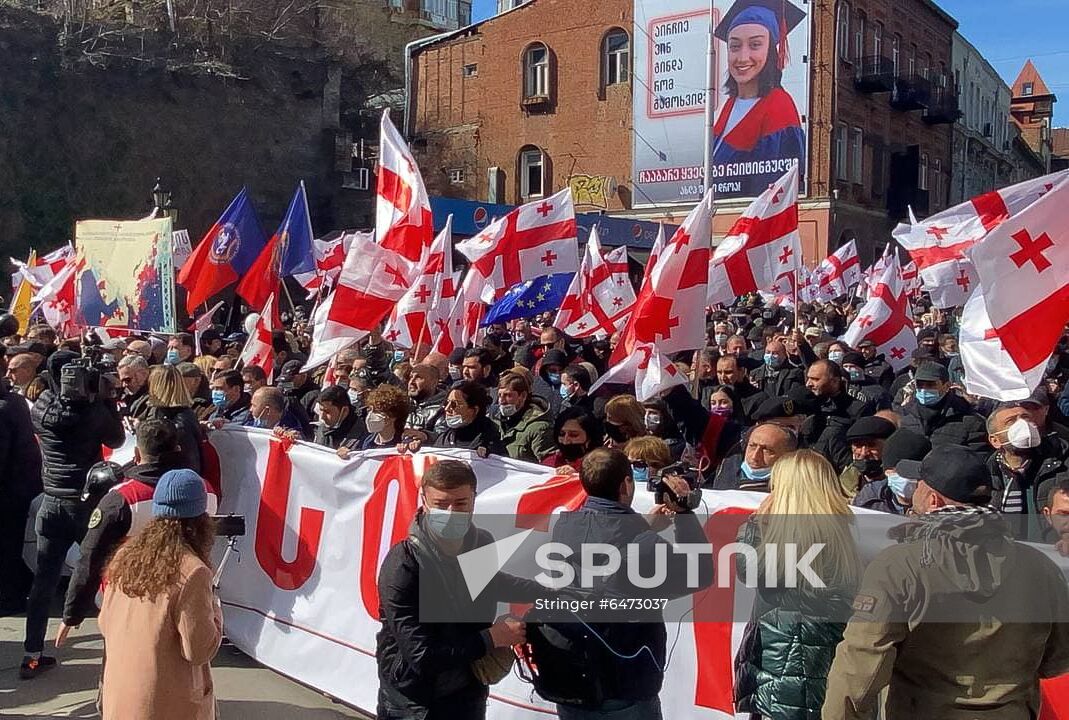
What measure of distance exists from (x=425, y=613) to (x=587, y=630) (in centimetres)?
50

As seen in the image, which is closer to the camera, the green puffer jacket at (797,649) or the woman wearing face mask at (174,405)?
the green puffer jacket at (797,649)

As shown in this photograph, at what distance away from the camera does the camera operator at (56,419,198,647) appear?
14.1 ft

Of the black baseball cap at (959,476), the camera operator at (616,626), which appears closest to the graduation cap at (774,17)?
the camera operator at (616,626)

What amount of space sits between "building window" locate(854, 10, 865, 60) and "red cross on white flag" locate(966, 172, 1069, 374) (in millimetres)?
29875

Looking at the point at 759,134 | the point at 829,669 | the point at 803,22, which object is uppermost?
the point at 803,22

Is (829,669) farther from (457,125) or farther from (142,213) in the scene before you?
(457,125)

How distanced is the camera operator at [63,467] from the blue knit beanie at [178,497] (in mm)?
2395

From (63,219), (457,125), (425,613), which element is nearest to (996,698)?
(425,613)

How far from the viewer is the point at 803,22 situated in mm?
31094

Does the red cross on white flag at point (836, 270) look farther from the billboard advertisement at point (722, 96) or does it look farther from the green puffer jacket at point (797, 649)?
the green puffer jacket at point (797, 649)

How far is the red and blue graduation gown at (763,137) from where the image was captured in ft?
103

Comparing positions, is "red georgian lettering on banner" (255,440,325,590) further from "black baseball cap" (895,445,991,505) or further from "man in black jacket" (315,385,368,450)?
"black baseball cap" (895,445,991,505)

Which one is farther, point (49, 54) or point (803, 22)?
point (803, 22)

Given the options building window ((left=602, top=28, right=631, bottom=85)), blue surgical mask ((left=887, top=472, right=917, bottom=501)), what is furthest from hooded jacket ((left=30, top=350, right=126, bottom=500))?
building window ((left=602, top=28, right=631, bottom=85))
